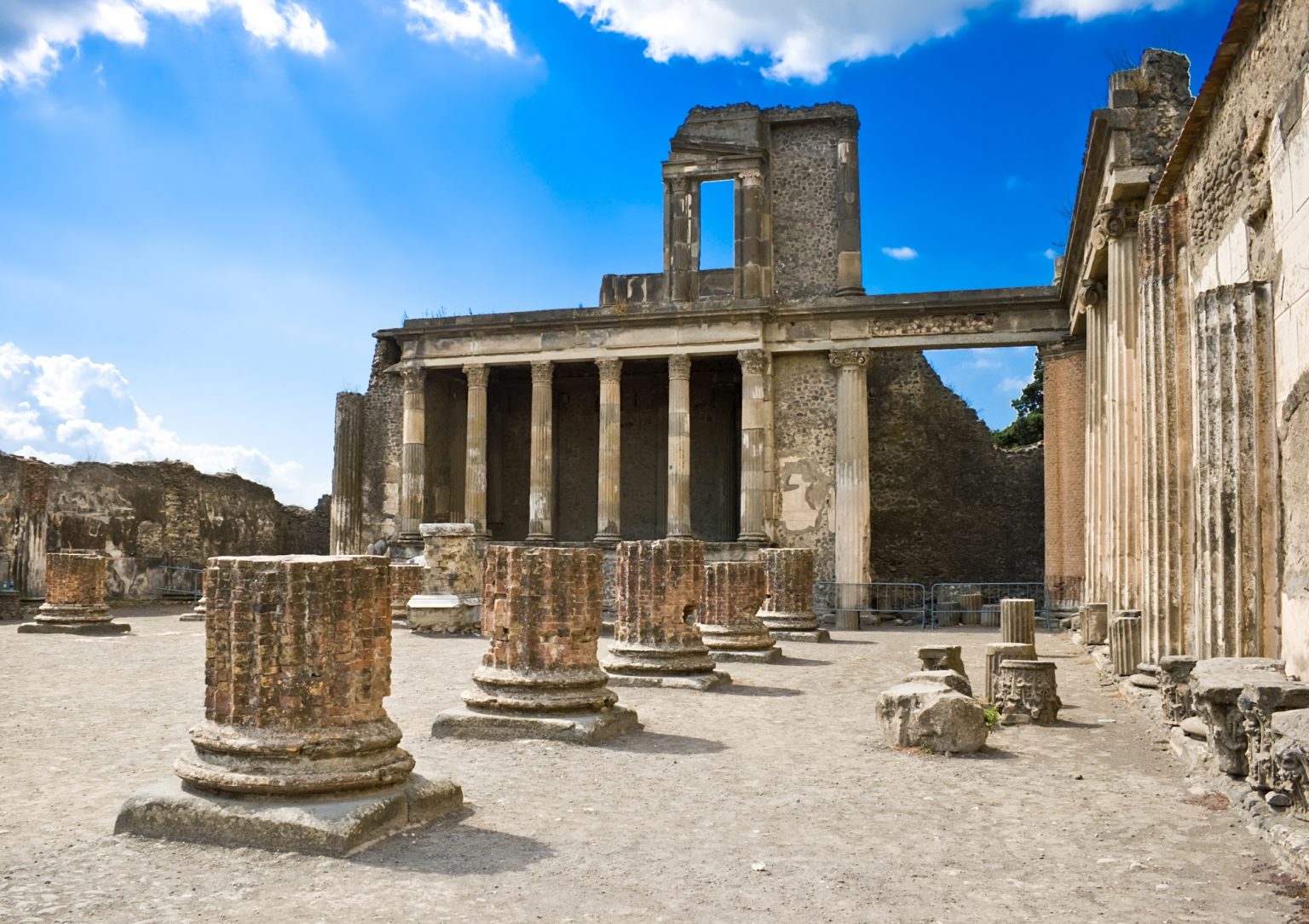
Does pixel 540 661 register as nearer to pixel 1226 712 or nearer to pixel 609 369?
pixel 1226 712

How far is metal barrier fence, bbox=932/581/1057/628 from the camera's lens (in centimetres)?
1986

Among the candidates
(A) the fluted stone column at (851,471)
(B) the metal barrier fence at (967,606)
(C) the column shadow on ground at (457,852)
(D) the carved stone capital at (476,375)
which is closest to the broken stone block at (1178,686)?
(C) the column shadow on ground at (457,852)

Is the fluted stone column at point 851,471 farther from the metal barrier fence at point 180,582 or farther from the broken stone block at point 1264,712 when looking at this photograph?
the broken stone block at point 1264,712

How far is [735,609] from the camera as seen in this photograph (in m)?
12.8

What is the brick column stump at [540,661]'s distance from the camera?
7387 millimetres

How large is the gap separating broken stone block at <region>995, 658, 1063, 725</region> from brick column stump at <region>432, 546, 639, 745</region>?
2.76 metres

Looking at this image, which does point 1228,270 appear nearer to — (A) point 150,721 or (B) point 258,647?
(B) point 258,647

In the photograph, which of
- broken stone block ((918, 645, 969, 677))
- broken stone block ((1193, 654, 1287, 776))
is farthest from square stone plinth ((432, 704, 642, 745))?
broken stone block ((1193, 654, 1287, 776))

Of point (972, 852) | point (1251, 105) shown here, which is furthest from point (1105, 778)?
point (1251, 105)

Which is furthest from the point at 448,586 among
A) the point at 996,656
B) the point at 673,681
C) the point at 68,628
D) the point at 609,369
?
the point at 996,656

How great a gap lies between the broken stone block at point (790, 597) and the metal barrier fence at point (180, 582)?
1233 centimetres

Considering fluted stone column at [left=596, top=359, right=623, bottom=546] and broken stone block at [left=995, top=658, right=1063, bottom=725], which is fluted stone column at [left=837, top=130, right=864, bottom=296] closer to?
fluted stone column at [left=596, top=359, right=623, bottom=546]

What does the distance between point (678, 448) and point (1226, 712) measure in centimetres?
1699

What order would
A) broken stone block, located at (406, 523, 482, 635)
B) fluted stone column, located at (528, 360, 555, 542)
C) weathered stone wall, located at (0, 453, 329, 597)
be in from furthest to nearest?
1. fluted stone column, located at (528, 360, 555, 542)
2. weathered stone wall, located at (0, 453, 329, 597)
3. broken stone block, located at (406, 523, 482, 635)
